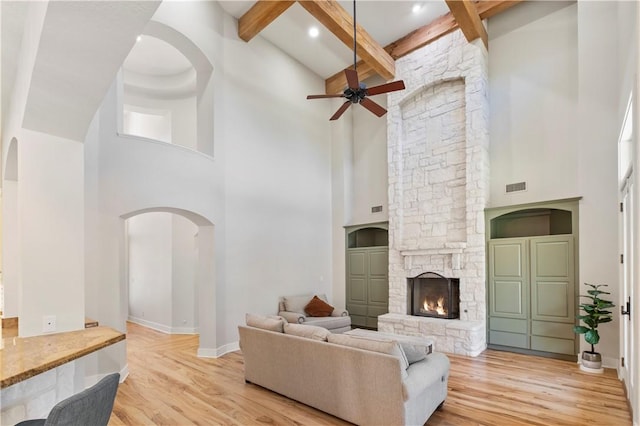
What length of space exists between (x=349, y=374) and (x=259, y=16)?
558 cm

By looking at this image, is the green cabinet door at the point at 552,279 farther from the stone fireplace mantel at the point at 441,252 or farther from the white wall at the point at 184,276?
the white wall at the point at 184,276

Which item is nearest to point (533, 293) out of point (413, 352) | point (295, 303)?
point (413, 352)

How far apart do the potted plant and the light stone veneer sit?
4.52 feet

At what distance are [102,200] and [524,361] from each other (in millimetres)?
6215

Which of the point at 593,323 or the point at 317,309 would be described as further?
the point at 317,309

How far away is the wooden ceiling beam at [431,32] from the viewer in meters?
5.78

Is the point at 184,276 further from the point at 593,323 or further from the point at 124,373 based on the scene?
the point at 593,323

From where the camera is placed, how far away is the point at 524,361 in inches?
200

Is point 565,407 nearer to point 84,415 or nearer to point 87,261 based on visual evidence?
point 84,415

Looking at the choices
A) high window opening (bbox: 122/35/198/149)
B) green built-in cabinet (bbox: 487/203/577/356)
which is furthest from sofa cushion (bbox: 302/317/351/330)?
high window opening (bbox: 122/35/198/149)

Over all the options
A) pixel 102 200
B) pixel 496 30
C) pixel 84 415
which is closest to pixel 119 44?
pixel 84 415

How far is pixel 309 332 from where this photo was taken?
3652 mm

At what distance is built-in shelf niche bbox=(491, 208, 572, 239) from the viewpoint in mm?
5617

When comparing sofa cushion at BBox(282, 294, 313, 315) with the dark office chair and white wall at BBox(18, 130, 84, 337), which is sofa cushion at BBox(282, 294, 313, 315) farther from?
the dark office chair
